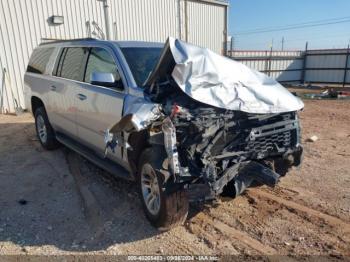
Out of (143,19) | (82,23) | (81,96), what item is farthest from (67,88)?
(143,19)

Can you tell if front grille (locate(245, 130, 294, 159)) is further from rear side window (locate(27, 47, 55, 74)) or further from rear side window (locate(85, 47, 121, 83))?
rear side window (locate(27, 47, 55, 74))

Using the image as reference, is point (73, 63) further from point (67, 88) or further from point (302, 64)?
point (302, 64)

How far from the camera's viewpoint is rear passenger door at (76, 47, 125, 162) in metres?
4.11

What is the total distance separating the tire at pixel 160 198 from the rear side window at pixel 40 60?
3767mm

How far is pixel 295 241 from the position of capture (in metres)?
3.39

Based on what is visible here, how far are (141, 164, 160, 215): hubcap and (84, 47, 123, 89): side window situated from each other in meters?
1.10

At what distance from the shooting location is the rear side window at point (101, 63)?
4.36 meters

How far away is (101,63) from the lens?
4641 mm

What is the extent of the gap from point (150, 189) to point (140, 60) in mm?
1713

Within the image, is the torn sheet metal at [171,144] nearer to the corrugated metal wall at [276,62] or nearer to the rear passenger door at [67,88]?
the rear passenger door at [67,88]

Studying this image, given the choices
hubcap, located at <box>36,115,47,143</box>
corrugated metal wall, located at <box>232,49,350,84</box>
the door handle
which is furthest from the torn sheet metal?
corrugated metal wall, located at <box>232,49,350,84</box>

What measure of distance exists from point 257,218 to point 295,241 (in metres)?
0.56

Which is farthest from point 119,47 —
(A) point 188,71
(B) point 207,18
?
(B) point 207,18

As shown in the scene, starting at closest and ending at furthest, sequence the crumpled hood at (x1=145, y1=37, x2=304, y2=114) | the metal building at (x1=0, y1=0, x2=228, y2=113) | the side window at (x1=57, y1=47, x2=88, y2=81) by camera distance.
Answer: the crumpled hood at (x1=145, y1=37, x2=304, y2=114)
the side window at (x1=57, y1=47, x2=88, y2=81)
the metal building at (x1=0, y1=0, x2=228, y2=113)
